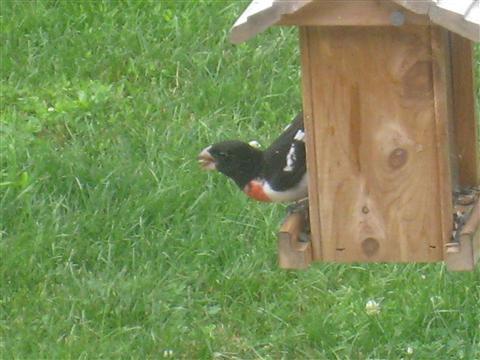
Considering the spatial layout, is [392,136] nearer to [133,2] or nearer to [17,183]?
[17,183]

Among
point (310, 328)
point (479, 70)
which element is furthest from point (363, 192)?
point (479, 70)

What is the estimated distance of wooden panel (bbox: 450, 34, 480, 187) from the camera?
13.3 feet

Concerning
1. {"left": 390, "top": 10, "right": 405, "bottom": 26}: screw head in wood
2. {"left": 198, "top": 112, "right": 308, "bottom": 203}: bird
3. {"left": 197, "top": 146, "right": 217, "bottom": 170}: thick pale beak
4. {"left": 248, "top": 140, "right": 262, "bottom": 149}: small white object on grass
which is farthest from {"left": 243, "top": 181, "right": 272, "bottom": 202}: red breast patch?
{"left": 248, "top": 140, "right": 262, "bottom": 149}: small white object on grass

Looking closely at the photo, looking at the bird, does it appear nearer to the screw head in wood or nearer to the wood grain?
the wood grain

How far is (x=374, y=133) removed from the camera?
371 centimetres

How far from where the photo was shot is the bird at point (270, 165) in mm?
4074

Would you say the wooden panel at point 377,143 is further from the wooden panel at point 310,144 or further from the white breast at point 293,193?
the white breast at point 293,193

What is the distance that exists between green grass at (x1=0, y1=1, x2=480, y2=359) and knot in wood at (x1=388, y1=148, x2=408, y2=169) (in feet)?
5.54

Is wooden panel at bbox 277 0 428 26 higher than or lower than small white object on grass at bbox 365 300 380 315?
higher

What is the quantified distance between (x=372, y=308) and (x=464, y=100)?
1.54 meters

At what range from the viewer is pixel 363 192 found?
12.4ft

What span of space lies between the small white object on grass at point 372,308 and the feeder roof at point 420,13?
6.71 ft

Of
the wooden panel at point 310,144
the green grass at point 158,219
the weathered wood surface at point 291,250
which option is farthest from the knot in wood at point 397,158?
the green grass at point 158,219

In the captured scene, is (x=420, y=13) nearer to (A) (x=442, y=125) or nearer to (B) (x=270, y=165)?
(A) (x=442, y=125)
